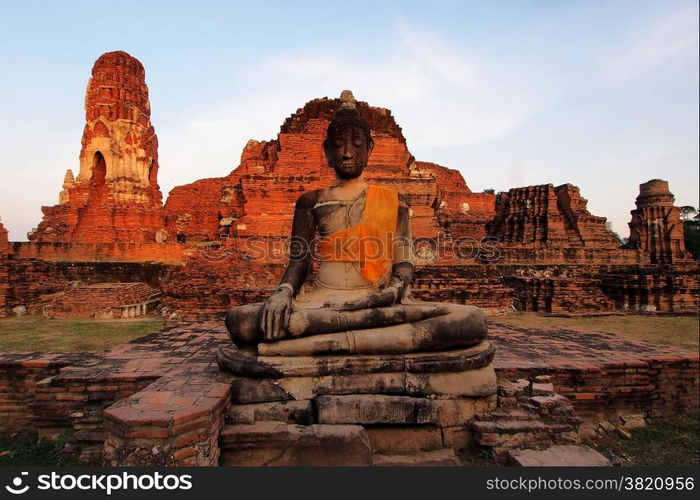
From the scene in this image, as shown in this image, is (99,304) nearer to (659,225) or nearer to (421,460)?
(421,460)

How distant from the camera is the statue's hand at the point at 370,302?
3.38 m

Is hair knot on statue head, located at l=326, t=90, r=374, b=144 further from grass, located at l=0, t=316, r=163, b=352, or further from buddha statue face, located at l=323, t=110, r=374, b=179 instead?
grass, located at l=0, t=316, r=163, b=352

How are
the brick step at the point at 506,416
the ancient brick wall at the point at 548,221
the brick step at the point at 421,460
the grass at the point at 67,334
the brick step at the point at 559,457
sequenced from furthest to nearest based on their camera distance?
the ancient brick wall at the point at 548,221, the grass at the point at 67,334, the brick step at the point at 506,416, the brick step at the point at 421,460, the brick step at the point at 559,457

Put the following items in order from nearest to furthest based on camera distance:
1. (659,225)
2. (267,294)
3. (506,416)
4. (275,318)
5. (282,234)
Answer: (506,416) → (275,318) → (267,294) → (282,234) → (659,225)

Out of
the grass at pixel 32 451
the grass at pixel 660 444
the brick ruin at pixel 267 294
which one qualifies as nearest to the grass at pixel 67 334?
the brick ruin at pixel 267 294

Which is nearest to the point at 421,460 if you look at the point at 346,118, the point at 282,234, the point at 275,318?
the point at 275,318

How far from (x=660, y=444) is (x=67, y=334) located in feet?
27.5

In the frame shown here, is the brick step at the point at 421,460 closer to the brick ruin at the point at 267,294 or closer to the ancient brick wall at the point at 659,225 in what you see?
the brick ruin at the point at 267,294

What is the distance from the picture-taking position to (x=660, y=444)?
155 inches

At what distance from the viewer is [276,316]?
127 inches

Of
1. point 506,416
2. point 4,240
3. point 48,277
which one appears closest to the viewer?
point 506,416

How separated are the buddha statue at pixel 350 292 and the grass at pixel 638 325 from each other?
484cm

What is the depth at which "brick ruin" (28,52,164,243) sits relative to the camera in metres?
20.2

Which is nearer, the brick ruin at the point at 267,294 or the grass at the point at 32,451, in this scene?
the brick ruin at the point at 267,294
